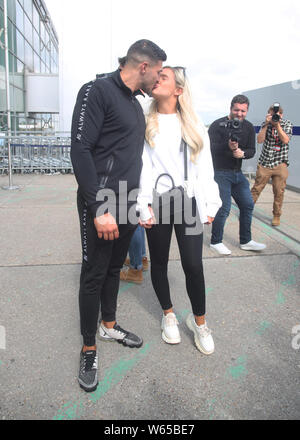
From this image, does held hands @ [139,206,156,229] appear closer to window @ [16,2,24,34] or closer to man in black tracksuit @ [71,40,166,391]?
man in black tracksuit @ [71,40,166,391]

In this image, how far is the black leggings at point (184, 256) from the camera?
2.46m

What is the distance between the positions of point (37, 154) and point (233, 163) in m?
9.09

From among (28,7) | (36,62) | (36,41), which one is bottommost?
(36,62)

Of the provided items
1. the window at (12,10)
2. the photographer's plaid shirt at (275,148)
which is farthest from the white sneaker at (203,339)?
the window at (12,10)

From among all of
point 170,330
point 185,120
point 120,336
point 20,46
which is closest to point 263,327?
point 170,330

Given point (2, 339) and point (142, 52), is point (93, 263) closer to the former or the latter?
point (2, 339)

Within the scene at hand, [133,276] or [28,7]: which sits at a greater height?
[28,7]

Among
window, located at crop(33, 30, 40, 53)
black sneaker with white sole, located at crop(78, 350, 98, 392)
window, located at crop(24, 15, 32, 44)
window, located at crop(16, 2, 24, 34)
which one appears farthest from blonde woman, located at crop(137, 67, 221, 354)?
window, located at crop(33, 30, 40, 53)

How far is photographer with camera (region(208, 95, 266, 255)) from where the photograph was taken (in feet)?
13.8

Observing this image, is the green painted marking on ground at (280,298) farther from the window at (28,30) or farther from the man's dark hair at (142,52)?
the window at (28,30)

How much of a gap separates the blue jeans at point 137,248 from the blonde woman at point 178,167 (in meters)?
1.00

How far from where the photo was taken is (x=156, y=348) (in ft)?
8.55

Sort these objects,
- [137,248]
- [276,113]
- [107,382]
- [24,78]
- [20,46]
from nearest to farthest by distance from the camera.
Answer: [107,382]
[137,248]
[276,113]
[20,46]
[24,78]

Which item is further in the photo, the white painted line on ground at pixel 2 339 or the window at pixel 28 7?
the window at pixel 28 7
